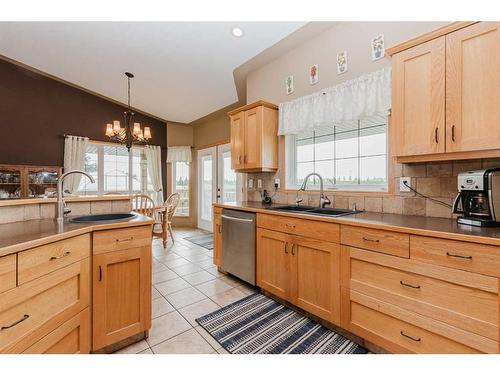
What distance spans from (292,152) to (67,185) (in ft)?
14.2

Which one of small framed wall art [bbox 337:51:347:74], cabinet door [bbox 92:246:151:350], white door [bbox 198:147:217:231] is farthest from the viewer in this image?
white door [bbox 198:147:217:231]

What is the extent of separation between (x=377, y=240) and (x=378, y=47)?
1.73 meters

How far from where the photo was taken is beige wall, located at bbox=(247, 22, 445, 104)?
6.58ft

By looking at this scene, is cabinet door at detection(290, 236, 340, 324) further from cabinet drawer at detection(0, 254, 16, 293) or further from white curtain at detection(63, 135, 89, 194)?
white curtain at detection(63, 135, 89, 194)

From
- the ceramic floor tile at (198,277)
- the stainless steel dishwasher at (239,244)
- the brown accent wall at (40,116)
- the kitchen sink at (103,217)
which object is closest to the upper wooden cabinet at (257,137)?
the stainless steel dishwasher at (239,244)

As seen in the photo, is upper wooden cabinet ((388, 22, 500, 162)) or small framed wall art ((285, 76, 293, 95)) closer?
upper wooden cabinet ((388, 22, 500, 162))

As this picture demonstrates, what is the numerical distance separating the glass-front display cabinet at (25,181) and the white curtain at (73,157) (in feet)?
1.02

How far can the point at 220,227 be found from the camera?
2863 mm

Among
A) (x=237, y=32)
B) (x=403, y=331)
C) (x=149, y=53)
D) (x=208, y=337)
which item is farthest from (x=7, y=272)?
(x=149, y=53)

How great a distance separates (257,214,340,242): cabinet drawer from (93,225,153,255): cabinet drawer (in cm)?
106

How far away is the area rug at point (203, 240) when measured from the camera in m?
4.28

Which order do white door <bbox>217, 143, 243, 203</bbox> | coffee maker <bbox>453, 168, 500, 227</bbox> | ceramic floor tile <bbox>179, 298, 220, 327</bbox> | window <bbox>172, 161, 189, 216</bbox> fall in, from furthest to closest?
window <bbox>172, 161, 189, 216</bbox>, white door <bbox>217, 143, 243, 203</bbox>, ceramic floor tile <bbox>179, 298, 220, 327</bbox>, coffee maker <bbox>453, 168, 500, 227</bbox>

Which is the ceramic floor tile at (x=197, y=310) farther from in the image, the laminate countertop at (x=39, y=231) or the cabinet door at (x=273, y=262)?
the laminate countertop at (x=39, y=231)

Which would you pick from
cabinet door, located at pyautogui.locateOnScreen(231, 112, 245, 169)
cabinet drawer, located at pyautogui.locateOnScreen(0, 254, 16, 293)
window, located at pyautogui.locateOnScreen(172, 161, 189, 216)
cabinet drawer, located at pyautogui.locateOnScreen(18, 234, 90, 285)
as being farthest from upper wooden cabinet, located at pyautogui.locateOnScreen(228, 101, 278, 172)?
window, located at pyautogui.locateOnScreen(172, 161, 189, 216)
